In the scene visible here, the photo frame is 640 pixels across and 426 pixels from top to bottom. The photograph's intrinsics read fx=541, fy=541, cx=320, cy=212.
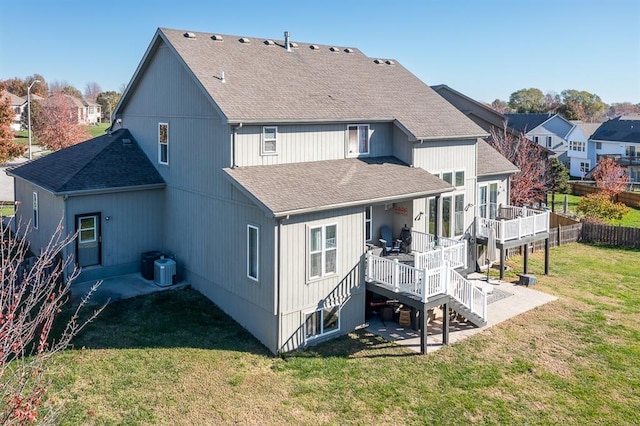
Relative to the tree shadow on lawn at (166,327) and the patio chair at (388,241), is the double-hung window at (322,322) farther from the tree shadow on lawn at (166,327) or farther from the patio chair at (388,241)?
the patio chair at (388,241)

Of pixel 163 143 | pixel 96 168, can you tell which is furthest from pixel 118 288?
pixel 163 143

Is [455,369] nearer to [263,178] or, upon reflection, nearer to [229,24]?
[263,178]

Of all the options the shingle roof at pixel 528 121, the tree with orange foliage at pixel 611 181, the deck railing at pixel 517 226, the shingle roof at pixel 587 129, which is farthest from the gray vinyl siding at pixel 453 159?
the shingle roof at pixel 587 129

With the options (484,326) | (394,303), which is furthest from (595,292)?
(394,303)

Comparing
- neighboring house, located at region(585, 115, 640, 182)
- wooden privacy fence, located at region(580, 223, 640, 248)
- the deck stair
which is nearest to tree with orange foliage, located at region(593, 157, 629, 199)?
neighboring house, located at region(585, 115, 640, 182)

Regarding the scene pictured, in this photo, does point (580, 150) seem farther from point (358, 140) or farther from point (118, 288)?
point (118, 288)
